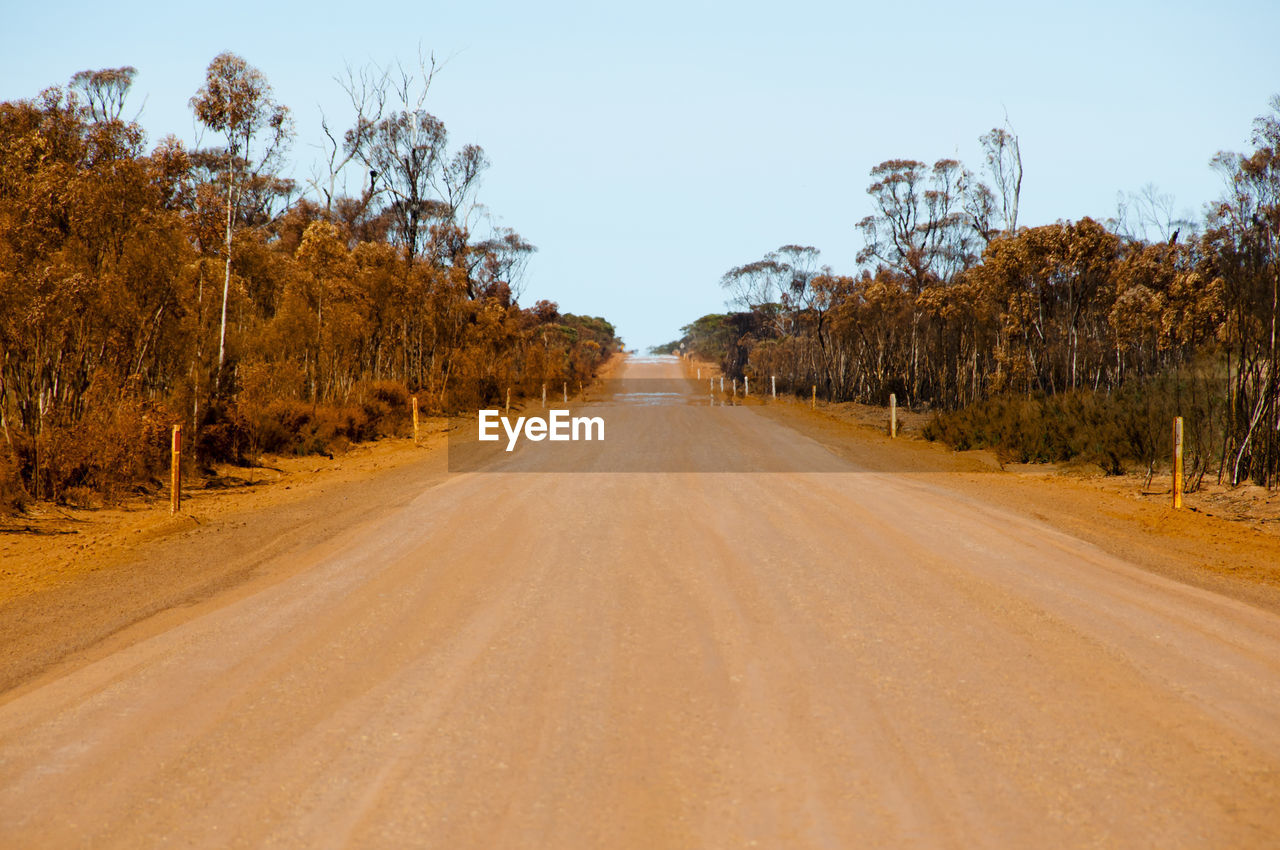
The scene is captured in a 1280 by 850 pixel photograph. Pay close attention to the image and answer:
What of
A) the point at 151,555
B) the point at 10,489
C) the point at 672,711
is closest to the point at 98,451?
the point at 10,489

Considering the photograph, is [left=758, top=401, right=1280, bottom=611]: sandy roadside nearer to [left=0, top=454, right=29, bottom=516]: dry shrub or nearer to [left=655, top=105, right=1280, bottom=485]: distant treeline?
[left=655, top=105, right=1280, bottom=485]: distant treeline

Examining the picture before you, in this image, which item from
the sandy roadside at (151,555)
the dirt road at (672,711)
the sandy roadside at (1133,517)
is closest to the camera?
the dirt road at (672,711)

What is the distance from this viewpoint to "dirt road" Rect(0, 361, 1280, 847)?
12.0 ft

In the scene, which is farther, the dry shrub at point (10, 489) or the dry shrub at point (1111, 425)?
the dry shrub at point (1111, 425)

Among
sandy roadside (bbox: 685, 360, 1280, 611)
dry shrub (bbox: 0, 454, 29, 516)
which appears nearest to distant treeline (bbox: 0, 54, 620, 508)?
dry shrub (bbox: 0, 454, 29, 516)

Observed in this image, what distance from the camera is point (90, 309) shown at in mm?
12922

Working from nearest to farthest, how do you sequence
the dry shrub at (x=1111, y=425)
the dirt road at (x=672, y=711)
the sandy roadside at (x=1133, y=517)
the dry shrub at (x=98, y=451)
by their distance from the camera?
the dirt road at (x=672, y=711) → the sandy roadside at (x=1133, y=517) → the dry shrub at (x=98, y=451) → the dry shrub at (x=1111, y=425)

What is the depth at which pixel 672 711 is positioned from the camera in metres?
4.84

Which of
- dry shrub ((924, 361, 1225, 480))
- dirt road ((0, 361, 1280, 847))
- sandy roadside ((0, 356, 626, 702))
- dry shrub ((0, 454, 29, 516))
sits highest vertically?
dry shrub ((924, 361, 1225, 480))

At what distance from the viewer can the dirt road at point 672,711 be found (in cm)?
367

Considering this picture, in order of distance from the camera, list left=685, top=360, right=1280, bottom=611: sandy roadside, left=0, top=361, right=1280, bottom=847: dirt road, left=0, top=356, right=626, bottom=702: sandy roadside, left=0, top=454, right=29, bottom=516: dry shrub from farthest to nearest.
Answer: left=0, top=454, right=29, bottom=516: dry shrub
left=685, top=360, right=1280, bottom=611: sandy roadside
left=0, top=356, right=626, bottom=702: sandy roadside
left=0, top=361, right=1280, bottom=847: dirt road

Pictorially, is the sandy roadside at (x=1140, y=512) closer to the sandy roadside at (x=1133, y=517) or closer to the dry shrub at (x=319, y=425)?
the sandy roadside at (x=1133, y=517)

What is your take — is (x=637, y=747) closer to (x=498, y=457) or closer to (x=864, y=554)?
(x=864, y=554)

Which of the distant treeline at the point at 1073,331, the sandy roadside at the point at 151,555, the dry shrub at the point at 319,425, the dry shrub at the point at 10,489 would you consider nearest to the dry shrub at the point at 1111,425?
the distant treeline at the point at 1073,331
